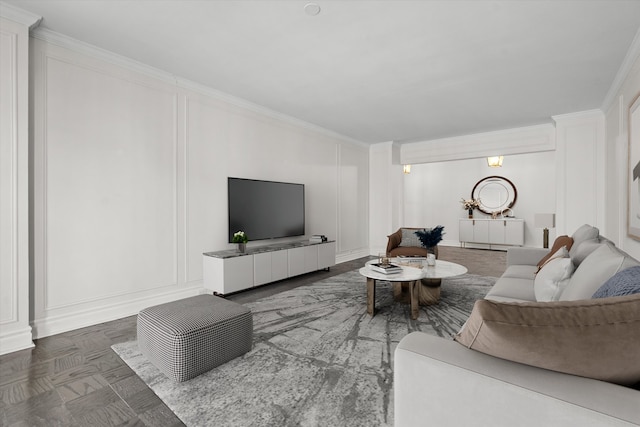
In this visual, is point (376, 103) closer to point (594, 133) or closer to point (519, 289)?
point (519, 289)

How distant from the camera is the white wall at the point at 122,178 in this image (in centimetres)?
275

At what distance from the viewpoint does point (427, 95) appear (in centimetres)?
418

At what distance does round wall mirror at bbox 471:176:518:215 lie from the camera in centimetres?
845

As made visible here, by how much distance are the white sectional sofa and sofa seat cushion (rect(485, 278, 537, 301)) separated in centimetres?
158

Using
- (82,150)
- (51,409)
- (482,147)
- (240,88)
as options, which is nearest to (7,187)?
(82,150)

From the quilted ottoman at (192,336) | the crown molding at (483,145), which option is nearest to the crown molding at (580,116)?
the crown molding at (483,145)

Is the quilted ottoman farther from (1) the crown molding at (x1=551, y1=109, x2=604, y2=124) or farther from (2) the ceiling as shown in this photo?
(1) the crown molding at (x1=551, y1=109, x2=604, y2=124)

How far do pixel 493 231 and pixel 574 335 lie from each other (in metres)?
8.35

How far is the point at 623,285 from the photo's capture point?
104 centimetres

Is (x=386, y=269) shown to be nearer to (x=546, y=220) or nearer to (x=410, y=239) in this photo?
(x=410, y=239)

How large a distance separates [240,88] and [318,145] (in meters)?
2.06

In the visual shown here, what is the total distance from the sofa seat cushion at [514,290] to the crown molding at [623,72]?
2316 millimetres

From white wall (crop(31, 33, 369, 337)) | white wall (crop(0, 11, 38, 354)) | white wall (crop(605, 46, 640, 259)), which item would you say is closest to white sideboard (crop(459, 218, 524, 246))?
white wall (crop(605, 46, 640, 259))

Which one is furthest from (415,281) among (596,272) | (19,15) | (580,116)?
(580,116)
